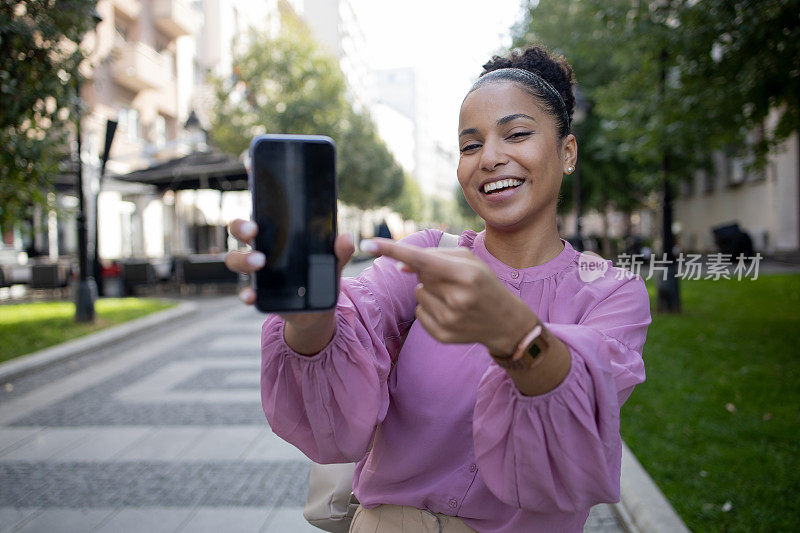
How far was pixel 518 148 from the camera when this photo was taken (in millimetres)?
1309

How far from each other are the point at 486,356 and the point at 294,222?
589 mm

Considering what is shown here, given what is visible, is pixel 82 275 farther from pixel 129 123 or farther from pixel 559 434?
pixel 129 123

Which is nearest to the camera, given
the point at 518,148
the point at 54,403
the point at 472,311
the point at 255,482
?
the point at 472,311

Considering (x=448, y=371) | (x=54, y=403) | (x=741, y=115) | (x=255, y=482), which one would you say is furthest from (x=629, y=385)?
(x=741, y=115)

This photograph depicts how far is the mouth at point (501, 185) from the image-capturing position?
1330 millimetres

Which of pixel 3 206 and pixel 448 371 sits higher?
pixel 3 206

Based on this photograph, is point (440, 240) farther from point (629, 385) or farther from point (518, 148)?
point (629, 385)

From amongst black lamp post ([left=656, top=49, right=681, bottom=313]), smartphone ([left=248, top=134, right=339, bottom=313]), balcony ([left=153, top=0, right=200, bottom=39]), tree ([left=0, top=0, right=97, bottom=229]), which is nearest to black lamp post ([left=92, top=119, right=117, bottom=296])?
tree ([left=0, top=0, right=97, bottom=229])

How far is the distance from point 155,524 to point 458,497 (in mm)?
2983

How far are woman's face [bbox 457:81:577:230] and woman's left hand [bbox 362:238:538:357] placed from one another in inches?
20.6

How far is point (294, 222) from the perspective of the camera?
93cm

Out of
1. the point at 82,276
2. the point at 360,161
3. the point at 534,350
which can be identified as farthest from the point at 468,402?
the point at 360,161

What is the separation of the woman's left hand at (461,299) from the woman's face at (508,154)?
52 centimetres

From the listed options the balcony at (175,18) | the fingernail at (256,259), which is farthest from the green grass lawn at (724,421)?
the balcony at (175,18)
